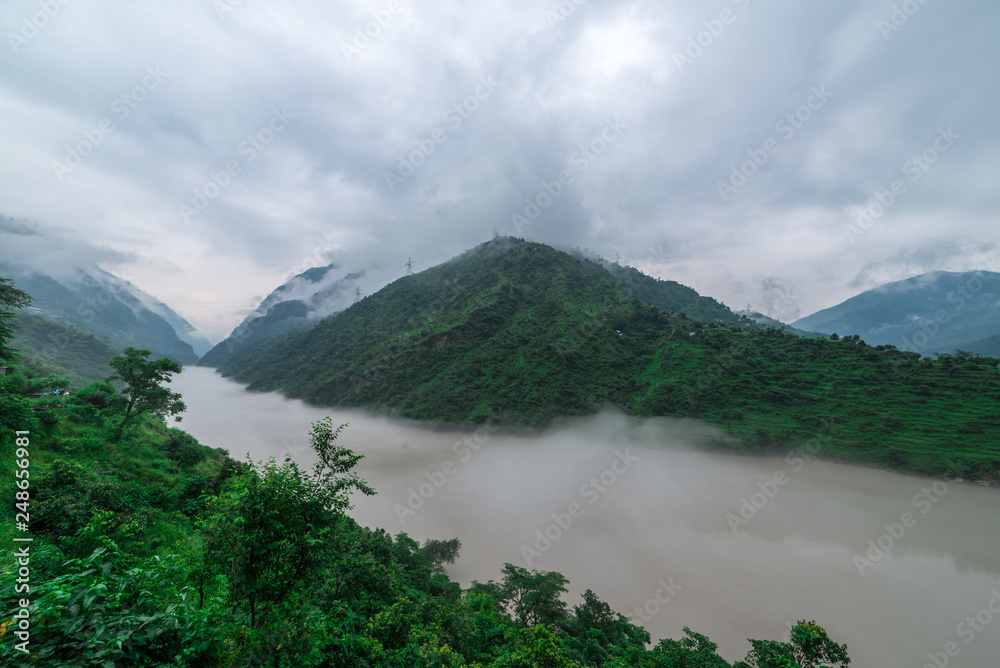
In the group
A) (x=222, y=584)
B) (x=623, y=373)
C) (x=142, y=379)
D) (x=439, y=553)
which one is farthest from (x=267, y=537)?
(x=623, y=373)

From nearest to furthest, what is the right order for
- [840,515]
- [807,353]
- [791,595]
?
[791,595] < [840,515] < [807,353]

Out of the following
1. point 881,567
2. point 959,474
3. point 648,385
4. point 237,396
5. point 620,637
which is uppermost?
point 648,385

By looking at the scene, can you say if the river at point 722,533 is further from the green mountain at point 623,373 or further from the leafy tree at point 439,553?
the green mountain at point 623,373

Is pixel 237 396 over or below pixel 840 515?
below

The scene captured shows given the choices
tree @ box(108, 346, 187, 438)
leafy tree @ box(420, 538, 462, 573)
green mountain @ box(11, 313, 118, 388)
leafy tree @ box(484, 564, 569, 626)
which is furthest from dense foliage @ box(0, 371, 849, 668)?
green mountain @ box(11, 313, 118, 388)

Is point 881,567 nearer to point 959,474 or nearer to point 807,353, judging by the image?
point 959,474

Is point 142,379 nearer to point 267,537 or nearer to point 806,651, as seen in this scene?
point 267,537

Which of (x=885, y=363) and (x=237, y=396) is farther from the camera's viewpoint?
(x=237, y=396)

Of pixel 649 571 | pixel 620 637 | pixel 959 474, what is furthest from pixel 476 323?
pixel 959 474
